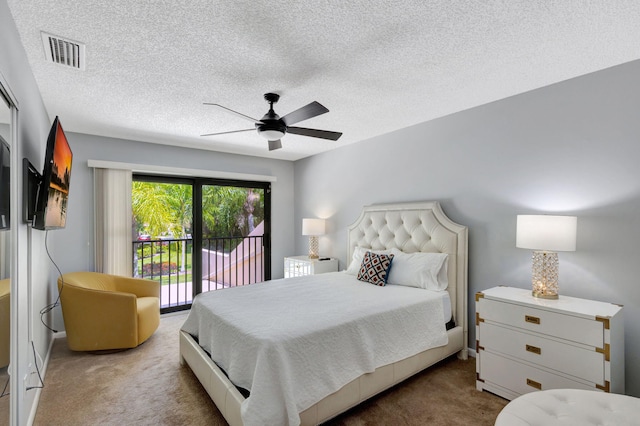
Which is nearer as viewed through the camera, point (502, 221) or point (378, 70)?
point (378, 70)

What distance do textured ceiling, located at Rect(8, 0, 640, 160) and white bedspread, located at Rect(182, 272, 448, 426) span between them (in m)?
1.75

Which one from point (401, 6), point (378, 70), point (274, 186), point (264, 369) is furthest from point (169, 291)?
point (401, 6)

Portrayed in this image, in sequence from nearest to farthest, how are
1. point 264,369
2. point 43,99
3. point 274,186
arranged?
point 264,369
point 43,99
point 274,186

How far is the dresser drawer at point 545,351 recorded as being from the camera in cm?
190

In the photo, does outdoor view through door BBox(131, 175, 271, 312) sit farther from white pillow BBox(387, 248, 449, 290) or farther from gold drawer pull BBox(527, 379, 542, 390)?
Result: gold drawer pull BBox(527, 379, 542, 390)

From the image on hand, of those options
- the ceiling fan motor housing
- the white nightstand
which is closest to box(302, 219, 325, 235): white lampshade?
the white nightstand

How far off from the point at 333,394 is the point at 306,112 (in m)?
1.90

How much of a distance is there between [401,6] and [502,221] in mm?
2092

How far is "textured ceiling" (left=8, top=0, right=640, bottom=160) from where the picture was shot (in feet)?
5.24

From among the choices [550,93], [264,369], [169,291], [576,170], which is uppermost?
[550,93]

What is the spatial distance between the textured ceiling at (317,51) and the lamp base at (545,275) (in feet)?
4.53

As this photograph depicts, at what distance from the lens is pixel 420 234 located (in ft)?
10.9

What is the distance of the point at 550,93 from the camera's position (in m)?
2.52

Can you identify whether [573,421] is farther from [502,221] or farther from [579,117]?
[579,117]
